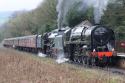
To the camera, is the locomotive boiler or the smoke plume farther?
the smoke plume

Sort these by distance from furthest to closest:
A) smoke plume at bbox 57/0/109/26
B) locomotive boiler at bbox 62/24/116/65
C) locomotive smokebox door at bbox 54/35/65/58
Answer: locomotive smokebox door at bbox 54/35/65/58 → smoke plume at bbox 57/0/109/26 → locomotive boiler at bbox 62/24/116/65

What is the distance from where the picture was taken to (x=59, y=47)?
109ft

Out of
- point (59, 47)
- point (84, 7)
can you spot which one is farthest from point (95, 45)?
point (84, 7)

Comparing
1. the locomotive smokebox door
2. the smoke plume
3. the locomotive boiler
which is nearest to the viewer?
the locomotive boiler

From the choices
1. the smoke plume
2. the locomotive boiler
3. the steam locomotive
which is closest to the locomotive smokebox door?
the steam locomotive

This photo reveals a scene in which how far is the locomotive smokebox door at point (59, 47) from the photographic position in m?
32.4

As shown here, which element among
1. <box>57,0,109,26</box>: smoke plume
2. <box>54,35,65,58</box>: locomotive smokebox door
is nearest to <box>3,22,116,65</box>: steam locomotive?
<box>54,35,65,58</box>: locomotive smokebox door

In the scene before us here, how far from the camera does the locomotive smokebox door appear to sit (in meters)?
32.4

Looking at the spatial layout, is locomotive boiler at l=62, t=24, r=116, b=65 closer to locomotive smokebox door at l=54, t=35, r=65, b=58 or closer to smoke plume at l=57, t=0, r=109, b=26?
smoke plume at l=57, t=0, r=109, b=26

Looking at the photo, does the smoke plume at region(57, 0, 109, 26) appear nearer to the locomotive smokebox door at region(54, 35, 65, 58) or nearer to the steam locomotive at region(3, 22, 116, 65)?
the steam locomotive at region(3, 22, 116, 65)

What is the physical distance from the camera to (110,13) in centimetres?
4591

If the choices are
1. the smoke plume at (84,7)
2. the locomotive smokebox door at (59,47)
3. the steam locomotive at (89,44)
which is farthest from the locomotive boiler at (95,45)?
the locomotive smokebox door at (59,47)

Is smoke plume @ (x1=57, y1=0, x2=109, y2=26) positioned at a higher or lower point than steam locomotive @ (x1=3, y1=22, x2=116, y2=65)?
higher

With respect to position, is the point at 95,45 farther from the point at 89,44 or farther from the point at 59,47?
the point at 59,47
